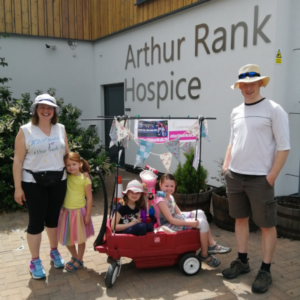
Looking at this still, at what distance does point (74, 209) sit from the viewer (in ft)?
11.3

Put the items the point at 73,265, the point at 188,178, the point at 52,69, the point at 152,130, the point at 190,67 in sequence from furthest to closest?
the point at 52,69, the point at 190,67, the point at 188,178, the point at 73,265, the point at 152,130

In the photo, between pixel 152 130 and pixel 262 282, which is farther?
pixel 152 130

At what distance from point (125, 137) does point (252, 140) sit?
3.98 ft

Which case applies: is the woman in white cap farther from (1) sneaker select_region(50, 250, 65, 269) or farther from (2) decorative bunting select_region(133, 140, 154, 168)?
(2) decorative bunting select_region(133, 140, 154, 168)

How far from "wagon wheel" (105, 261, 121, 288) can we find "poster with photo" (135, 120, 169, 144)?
1.28 meters

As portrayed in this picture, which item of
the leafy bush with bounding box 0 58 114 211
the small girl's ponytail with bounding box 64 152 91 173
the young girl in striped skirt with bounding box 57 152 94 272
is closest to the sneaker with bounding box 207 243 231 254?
the young girl in striped skirt with bounding box 57 152 94 272

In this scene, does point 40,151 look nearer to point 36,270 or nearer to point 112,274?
point 36,270

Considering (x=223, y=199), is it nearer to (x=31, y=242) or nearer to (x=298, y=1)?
(x=31, y=242)

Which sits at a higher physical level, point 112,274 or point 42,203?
point 42,203

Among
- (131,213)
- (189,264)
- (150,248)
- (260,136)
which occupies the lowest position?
(189,264)

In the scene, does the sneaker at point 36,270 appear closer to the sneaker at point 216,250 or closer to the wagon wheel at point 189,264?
the wagon wheel at point 189,264

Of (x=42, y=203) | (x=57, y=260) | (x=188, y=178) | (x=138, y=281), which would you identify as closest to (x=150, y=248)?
(x=138, y=281)

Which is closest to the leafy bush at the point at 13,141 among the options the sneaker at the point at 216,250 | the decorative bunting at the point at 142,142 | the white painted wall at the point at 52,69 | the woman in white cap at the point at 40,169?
the white painted wall at the point at 52,69

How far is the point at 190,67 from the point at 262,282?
14.0 feet
